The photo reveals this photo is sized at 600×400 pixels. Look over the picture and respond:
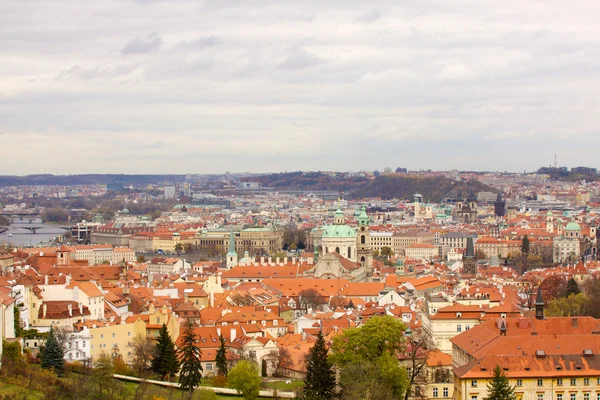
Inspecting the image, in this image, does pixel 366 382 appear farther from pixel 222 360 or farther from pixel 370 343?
pixel 222 360

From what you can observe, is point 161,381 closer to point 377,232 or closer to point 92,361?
point 92,361

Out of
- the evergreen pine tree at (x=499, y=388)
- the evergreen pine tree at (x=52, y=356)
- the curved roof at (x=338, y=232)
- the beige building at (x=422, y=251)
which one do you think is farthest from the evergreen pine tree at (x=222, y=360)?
the beige building at (x=422, y=251)

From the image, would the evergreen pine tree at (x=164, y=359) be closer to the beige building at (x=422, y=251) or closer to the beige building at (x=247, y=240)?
the beige building at (x=422, y=251)

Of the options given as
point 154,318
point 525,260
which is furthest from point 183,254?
point 154,318

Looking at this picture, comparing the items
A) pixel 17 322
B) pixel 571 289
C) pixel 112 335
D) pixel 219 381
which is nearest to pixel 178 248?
pixel 571 289

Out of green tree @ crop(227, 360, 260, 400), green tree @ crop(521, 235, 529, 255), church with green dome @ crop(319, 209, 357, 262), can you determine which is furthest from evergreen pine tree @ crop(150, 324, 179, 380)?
green tree @ crop(521, 235, 529, 255)

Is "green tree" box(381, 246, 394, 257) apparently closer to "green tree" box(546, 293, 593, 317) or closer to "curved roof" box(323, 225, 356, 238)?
"curved roof" box(323, 225, 356, 238)

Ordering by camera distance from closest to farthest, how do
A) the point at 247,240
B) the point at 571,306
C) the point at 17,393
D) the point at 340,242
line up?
1. the point at 17,393
2. the point at 571,306
3. the point at 340,242
4. the point at 247,240
